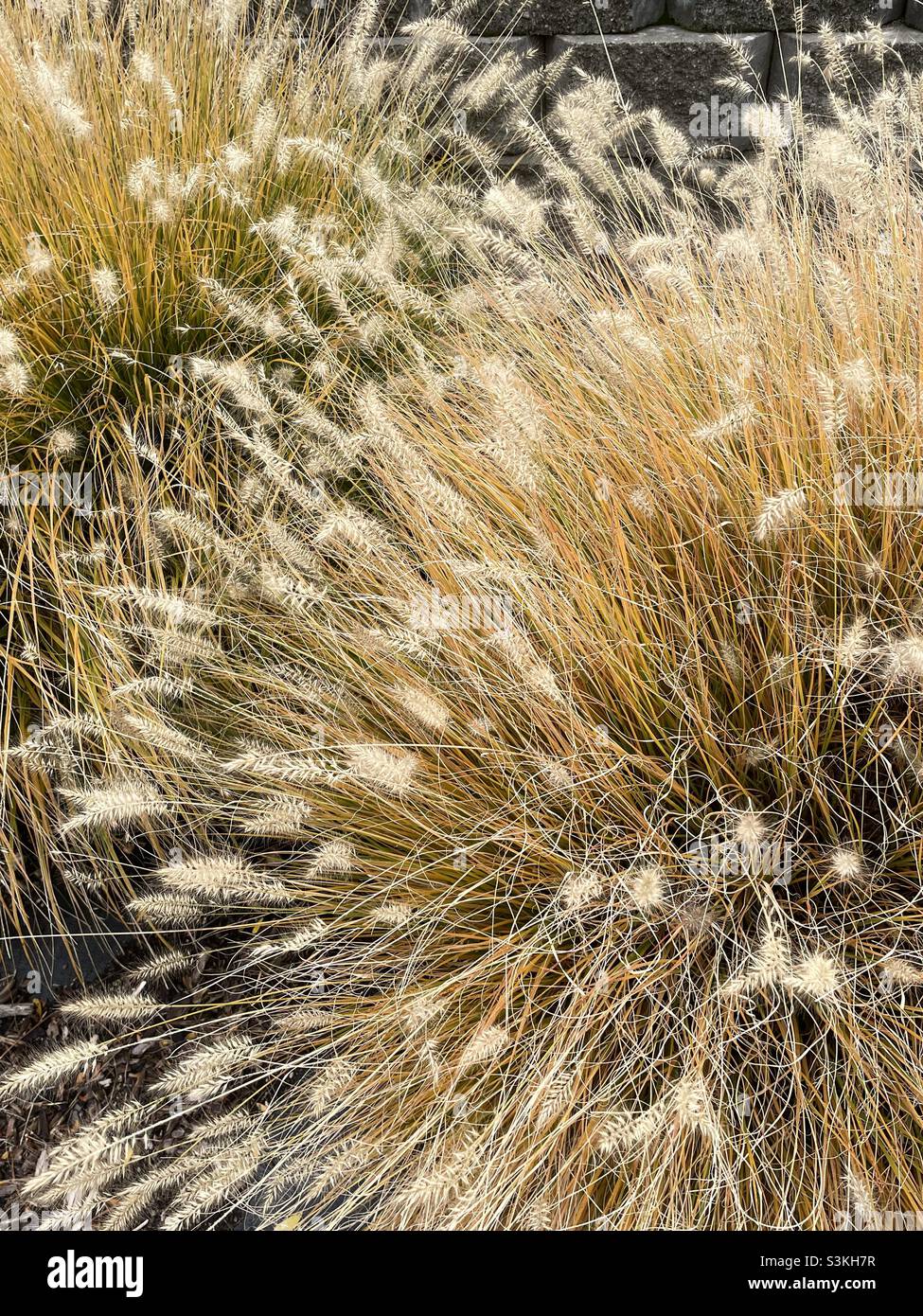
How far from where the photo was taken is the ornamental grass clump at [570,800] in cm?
171

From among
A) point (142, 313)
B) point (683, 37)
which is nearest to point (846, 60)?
point (683, 37)

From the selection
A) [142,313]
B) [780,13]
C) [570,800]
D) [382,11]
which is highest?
[382,11]

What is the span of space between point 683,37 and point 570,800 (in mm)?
3543

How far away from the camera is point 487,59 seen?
401cm

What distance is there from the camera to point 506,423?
204 cm

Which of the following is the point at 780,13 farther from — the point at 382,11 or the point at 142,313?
the point at 142,313

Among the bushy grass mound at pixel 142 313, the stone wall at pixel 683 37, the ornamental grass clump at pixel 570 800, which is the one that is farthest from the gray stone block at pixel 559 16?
the ornamental grass clump at pixel 570 800

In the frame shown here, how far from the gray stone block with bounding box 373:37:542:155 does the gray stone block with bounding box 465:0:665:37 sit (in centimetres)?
5

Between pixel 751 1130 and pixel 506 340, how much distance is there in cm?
203

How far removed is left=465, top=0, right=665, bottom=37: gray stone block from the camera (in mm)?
4039

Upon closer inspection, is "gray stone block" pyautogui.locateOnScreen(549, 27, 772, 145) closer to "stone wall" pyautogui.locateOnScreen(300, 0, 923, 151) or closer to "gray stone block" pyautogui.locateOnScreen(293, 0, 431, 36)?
"stone wall" pyautogui.locateOnScreen(300, 0, 923, 151)

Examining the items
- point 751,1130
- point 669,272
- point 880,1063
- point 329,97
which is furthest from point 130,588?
point 329,97

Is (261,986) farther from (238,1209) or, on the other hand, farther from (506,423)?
(506,423)

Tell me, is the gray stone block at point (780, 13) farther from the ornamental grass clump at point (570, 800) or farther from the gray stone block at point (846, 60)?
the ornamental grass clump at point (570, 800)
